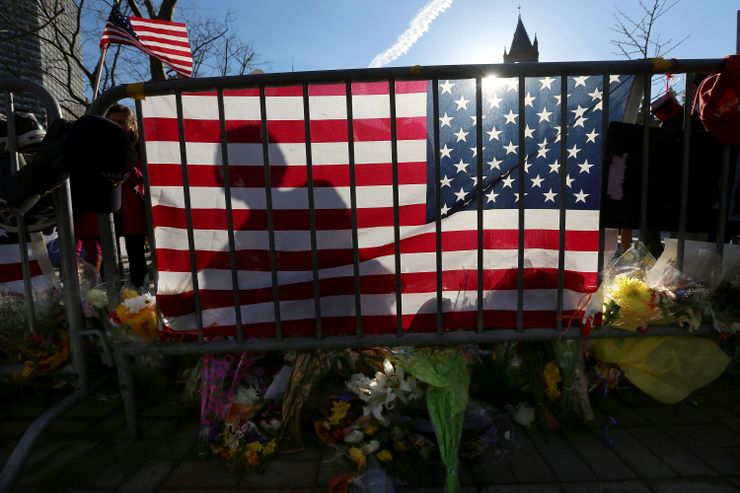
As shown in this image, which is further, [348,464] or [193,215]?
[193,215]

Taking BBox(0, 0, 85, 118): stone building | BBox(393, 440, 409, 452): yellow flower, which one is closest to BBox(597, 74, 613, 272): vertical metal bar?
BBox(393, 440, 409, 452): yellow flower

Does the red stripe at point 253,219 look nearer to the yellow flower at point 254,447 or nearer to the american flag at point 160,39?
the yellow flower at point 254,447

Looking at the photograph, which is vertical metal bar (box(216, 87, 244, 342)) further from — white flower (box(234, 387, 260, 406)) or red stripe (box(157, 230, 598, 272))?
white flower (box(234, 387, 260, 406))

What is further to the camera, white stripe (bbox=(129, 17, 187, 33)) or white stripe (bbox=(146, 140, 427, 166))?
white stripe (bbox=(129, 17, 187, 33))

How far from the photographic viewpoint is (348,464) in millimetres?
2271

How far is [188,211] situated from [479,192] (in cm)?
146

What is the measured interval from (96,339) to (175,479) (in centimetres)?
103

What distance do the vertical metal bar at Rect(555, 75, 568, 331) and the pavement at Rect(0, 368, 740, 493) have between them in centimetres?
66

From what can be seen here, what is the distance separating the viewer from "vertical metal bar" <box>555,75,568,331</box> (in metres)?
2.30

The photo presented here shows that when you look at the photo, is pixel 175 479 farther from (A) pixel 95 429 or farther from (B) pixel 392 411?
(B) pixel 392 411

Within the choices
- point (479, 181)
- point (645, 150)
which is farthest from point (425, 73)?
point (645, 150)

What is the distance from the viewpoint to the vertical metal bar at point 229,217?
2.32 m

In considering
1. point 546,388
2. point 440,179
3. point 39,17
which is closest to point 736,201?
point 546,388

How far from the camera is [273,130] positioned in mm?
2416
